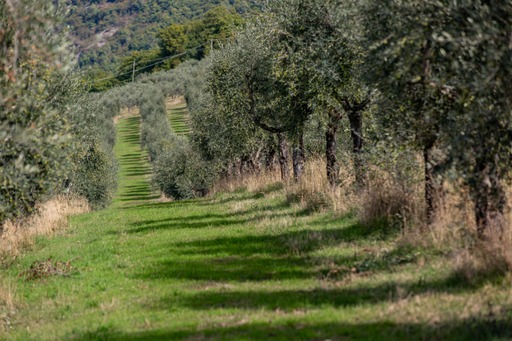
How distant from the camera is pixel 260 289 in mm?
13734

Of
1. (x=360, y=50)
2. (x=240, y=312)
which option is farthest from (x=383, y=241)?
(x=360, y=50)

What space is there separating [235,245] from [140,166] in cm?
10467

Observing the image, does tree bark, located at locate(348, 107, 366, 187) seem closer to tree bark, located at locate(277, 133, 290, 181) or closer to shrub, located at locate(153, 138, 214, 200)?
tree bark, located at locate(277, 133, 290, 181)

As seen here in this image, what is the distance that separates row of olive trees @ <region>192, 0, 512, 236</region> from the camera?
1196 centimetres

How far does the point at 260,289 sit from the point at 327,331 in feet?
11.9

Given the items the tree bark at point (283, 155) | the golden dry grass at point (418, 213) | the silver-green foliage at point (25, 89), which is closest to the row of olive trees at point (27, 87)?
the silver-green foliage at point (25, 89)

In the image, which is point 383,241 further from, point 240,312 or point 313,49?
point 313,49

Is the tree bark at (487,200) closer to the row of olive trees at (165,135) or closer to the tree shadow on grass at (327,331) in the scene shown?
the tree shadow on grass at (327,331)

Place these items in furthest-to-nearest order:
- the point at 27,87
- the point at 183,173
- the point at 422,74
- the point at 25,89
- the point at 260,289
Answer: the point at 183,173
the point at 27,87
the point at 25,89
the point at 422,74
the point at 260,289

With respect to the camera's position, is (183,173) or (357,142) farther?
(183,173)

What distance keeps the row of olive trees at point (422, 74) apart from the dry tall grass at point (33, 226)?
1018 centimetres

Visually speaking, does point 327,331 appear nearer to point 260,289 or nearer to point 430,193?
point 260,289

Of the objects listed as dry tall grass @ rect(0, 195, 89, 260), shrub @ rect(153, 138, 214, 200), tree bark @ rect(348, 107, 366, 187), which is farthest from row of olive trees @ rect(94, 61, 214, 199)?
tree bark @ rect(348, 107, 366, 187)

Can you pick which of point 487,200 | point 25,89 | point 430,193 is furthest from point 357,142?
point 25,89
